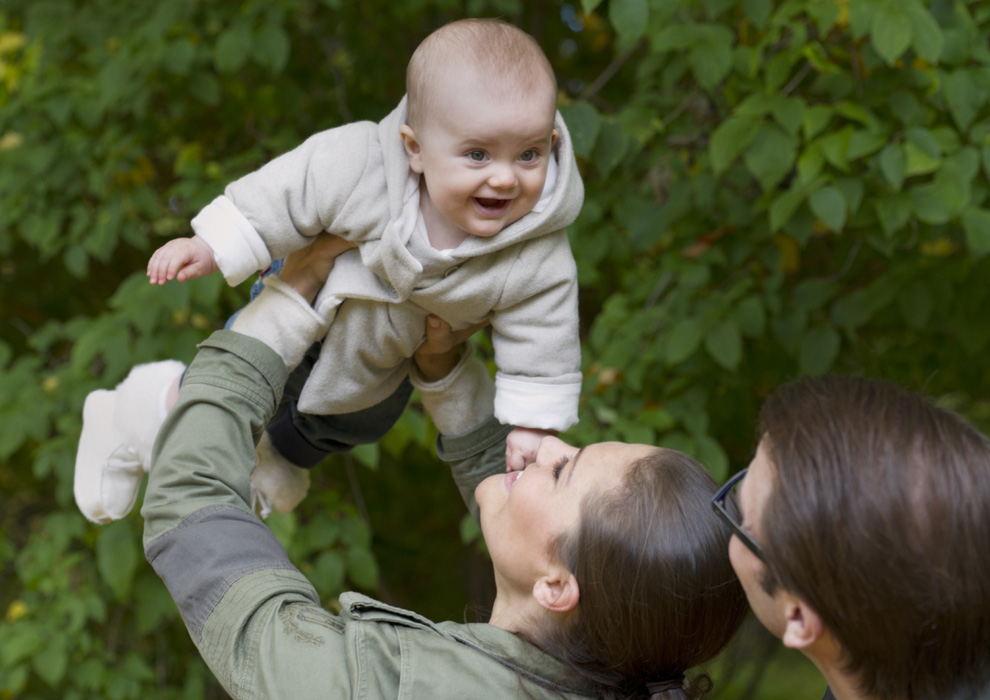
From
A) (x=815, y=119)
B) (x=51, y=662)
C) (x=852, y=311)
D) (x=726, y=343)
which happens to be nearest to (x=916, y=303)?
(x=852, y=311)

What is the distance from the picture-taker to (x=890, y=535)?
35.9 inches

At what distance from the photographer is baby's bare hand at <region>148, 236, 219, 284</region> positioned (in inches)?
48.7

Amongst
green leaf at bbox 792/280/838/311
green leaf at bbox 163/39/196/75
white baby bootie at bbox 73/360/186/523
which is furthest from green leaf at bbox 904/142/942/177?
green leaf at bbox 163/39/196/75

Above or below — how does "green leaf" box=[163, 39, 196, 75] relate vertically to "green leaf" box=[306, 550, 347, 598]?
above

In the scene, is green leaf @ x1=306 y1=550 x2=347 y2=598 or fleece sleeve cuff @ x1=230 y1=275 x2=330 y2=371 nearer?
fleece sleeve cuff @ x1=230 y1=275 x2=330 y2=371

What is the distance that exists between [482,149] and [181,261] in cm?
45

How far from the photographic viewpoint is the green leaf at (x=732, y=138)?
2010 millimetres

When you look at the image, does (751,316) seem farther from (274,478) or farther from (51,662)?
(51,662)

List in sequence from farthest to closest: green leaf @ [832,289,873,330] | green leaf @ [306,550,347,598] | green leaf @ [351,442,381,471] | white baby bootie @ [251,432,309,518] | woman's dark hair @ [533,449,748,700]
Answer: green leaf @ [306,550,347,598] < green leaf @ [832,289,873,330] < green leaf @ [351,442,381,471] < white baby bootie @ [251,432,309,518] < woman's dark hair @ [533,449,748,700]

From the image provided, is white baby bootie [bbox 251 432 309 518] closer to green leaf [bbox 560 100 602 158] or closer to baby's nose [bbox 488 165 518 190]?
baby's nose [bbox 488 165 518 190]

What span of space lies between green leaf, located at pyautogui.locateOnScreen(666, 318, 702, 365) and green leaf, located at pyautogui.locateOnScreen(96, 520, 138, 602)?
4.93 feet

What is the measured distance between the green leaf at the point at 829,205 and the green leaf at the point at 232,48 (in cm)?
150

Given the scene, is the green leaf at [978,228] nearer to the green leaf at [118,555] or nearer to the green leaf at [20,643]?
the green leaf at [118,555]

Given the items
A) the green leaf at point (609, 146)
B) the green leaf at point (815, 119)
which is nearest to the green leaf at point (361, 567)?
the green leaf at point (609, 146)
